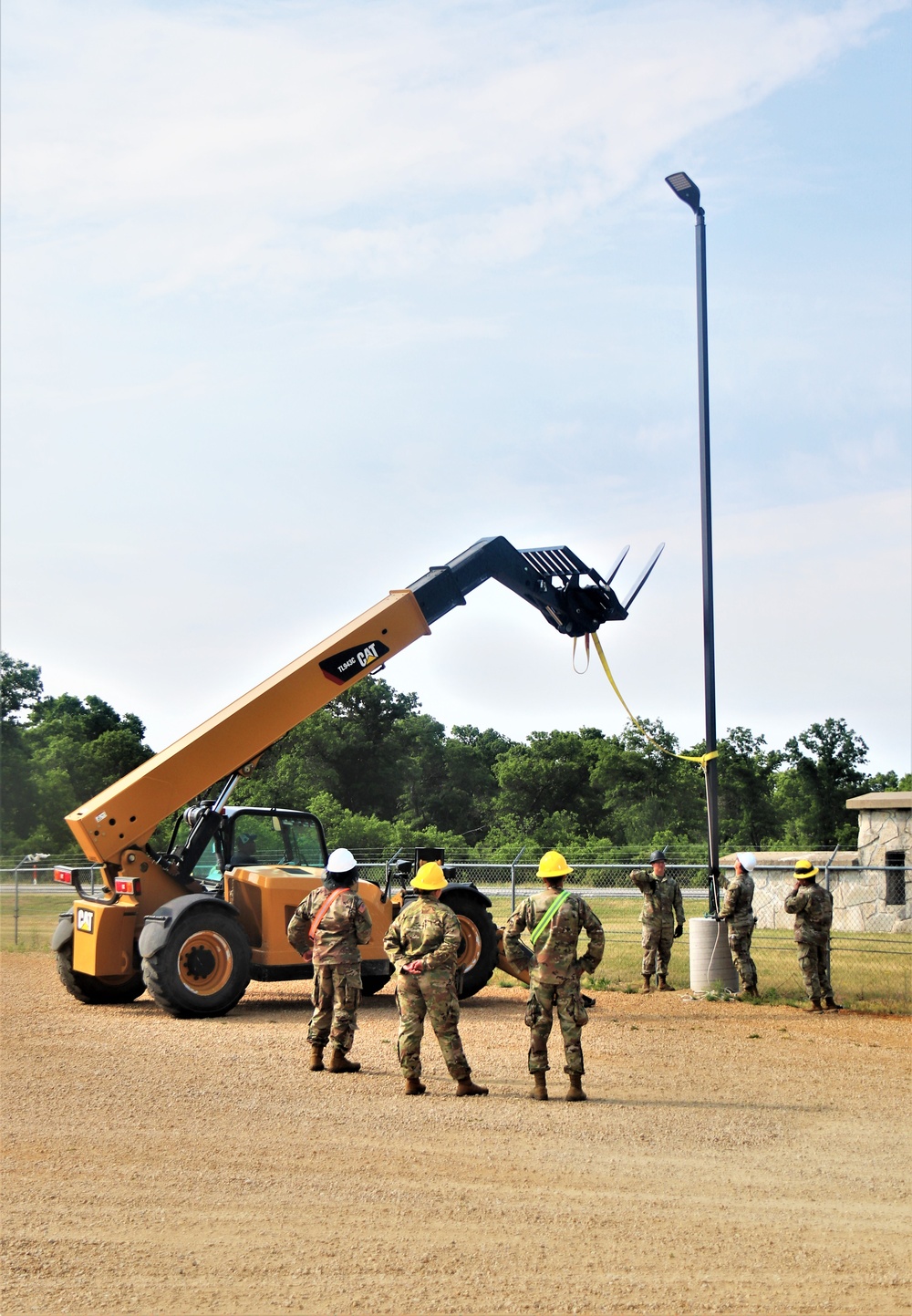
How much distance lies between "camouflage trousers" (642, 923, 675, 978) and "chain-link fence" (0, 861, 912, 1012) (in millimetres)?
413

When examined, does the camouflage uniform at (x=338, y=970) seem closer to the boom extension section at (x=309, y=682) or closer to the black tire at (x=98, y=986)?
the boom extension section at (x=309, y=682)

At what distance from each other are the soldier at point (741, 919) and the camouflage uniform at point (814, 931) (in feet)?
1.84

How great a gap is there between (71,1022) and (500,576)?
6.86m

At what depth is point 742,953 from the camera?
49.7 feet

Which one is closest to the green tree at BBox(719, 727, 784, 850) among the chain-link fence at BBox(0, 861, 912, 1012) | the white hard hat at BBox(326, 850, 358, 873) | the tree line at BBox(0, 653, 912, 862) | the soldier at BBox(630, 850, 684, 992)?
the tree line at BBox(0, 653, 912, 862)

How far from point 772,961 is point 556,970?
12.1 m

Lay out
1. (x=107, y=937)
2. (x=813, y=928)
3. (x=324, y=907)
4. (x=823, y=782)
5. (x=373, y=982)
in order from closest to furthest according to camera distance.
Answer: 1. (x=324, y=907)
2. (x=107, y=937)
3. (x=813, y=928)
4. (x=373, y=982)
5. (x=823, y=782)

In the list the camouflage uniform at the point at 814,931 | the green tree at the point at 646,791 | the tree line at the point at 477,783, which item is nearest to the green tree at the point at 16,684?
the tree line at the point at 477,783

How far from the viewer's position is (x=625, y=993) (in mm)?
16453

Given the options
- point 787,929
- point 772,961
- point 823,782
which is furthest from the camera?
point 823,782

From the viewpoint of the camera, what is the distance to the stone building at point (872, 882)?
26.4 metres

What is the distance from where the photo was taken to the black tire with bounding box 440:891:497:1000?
1470 cm

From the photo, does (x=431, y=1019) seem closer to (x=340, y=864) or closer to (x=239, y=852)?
(x=340, y=864)

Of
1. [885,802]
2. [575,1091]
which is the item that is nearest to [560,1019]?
[575,1091]
